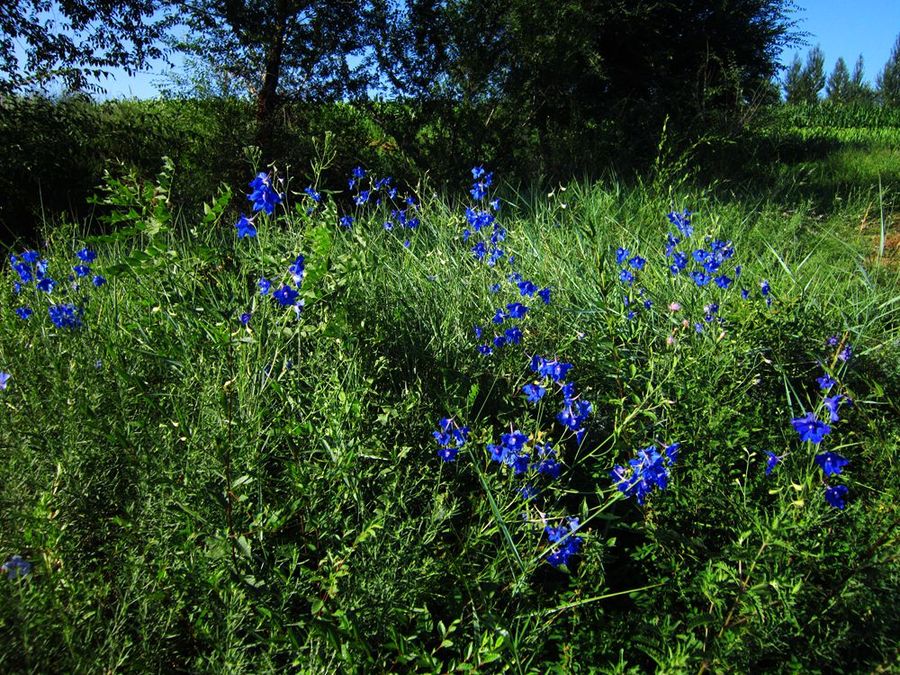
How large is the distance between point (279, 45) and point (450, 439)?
18.4 ft

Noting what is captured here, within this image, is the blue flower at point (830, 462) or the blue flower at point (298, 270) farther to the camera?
the blue flower at point (298, 270)

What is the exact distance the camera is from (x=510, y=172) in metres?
6.80

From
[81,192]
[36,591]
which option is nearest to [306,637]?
[36,591]

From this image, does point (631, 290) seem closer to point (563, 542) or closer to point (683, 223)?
point (683, 223)

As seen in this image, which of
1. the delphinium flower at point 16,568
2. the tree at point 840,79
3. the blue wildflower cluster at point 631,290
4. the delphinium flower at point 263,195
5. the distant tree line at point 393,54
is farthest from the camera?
the tree at point 840,79

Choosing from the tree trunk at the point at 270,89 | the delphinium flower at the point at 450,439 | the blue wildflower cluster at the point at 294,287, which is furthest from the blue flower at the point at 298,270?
the tree trunk at the point at 270,89

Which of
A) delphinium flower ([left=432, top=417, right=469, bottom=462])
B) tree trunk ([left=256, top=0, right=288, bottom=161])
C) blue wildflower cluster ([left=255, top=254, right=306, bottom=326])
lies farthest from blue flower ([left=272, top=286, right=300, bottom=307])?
tree trunk ([left=256, top=0, right=288, bottom=161])

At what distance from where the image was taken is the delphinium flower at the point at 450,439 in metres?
1.69

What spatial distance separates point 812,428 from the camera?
1.47 meters

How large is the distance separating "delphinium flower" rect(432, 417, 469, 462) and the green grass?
5cm

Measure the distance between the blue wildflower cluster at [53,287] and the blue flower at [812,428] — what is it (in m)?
2.19

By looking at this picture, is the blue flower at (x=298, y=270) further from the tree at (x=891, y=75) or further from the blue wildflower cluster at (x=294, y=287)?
the tree at (x=891, y=75)

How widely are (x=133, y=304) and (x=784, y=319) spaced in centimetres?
244

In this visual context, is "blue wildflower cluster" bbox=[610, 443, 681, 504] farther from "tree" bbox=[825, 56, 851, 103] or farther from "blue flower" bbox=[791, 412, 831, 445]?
"tree" bbox=[825, 56, 851, 103]
